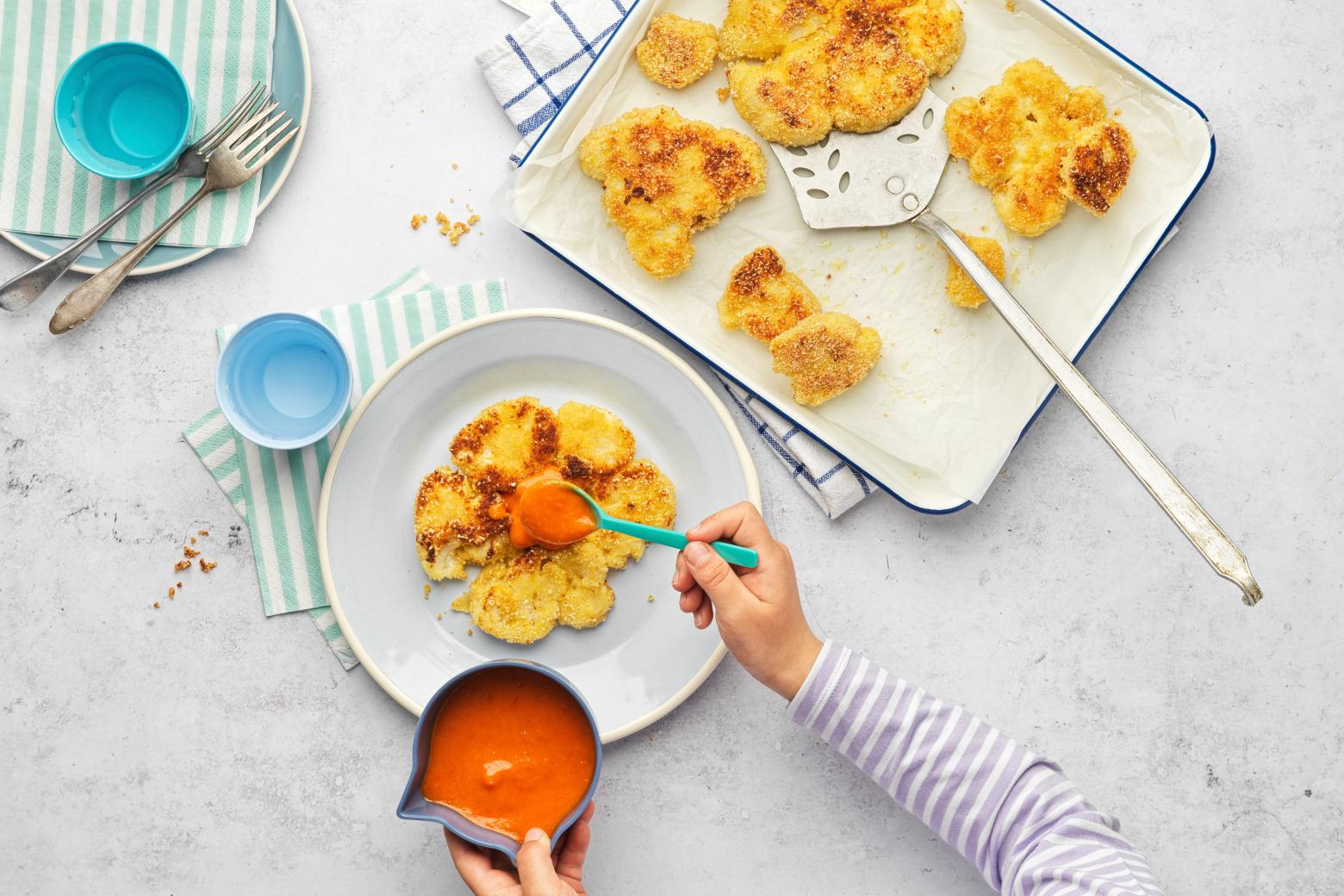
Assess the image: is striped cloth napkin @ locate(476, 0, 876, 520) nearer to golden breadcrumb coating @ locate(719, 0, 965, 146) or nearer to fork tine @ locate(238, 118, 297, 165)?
golden breadcrumb coating @ locate(719, 0, 965, 146)

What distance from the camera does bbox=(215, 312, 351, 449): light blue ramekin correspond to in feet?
7.06

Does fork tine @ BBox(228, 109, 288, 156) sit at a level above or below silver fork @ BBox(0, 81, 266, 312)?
above

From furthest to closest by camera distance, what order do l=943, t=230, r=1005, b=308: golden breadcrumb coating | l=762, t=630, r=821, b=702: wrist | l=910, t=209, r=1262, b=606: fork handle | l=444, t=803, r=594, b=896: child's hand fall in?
l=943, t=230, r=1005, b=308: golden breadcrumb coating → l=762, t=630, r=821, b=702: wrist → l=910, t=209, r=1262, b=606: fork handle → l=444, t=803, r=594, b=896: child's hand

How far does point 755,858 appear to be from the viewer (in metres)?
2.36

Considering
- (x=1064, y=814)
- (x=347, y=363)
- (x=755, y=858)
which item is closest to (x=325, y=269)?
(x=347, y=363)

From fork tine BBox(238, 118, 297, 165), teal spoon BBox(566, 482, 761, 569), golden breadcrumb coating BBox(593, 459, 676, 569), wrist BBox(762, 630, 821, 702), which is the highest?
fork tine BBox(238, 118, 297, 165)

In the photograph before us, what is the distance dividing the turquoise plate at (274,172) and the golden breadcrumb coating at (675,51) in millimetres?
825

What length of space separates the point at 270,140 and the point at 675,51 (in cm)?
101

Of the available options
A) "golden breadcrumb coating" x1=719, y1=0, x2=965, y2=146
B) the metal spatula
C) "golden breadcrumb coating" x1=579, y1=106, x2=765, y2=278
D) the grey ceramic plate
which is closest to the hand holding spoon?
the grey ceramic plate

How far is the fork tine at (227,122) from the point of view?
227 centimetres

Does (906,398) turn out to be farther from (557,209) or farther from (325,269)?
(325,269)

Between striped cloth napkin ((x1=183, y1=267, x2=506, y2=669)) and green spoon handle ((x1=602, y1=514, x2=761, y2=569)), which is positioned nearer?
green spoon handle ((x1=602, y1=514, x2=761, y2=569))

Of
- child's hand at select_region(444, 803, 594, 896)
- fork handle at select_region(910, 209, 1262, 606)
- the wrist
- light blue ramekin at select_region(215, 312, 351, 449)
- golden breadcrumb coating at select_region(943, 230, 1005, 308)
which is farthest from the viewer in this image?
golden breadcrumb coating at select_region(943, 230, 1005, 308)

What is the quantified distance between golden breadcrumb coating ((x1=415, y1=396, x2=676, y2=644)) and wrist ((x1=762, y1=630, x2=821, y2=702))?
1.39 ft
